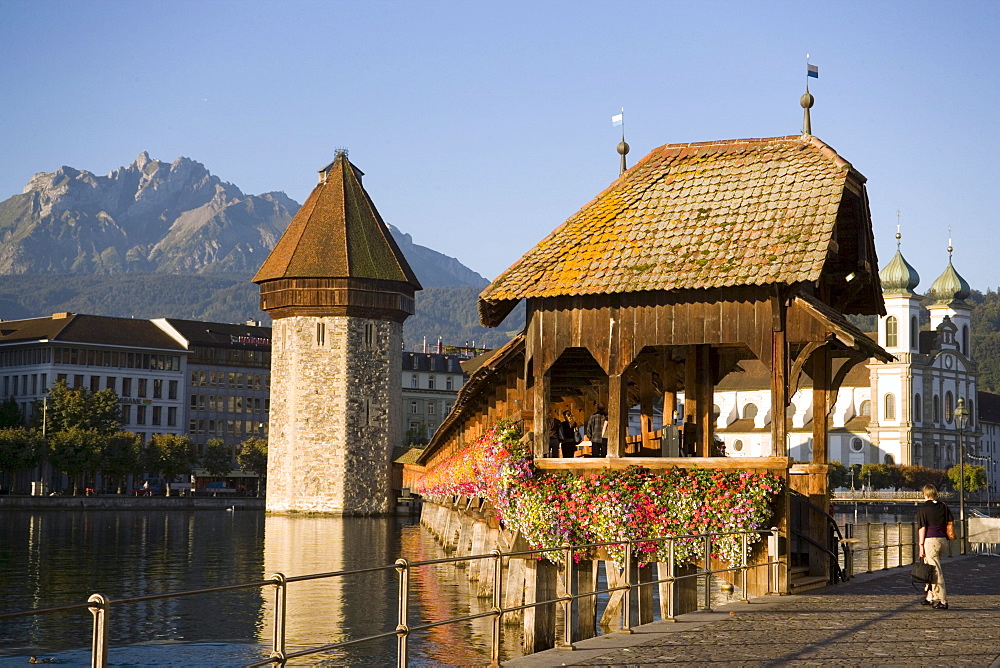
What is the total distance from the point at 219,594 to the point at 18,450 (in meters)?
56.6

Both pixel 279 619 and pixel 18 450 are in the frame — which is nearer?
pixel 279 619

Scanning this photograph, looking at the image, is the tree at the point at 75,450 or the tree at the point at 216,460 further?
the tree at the point at 216,460

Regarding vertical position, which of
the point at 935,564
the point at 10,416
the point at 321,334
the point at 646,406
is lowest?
the point at 935,564

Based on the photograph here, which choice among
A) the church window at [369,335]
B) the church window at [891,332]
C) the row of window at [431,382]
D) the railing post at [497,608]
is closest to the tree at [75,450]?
the church window at [369,335]

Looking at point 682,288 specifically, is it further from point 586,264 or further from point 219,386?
point 219,386

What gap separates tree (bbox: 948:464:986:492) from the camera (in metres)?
109

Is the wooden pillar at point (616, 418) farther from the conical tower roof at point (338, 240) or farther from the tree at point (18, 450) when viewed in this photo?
the tree at point (18, 450)

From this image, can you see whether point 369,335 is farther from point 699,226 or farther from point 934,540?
point 934,540

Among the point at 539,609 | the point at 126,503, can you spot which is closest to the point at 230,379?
the point at 126,503

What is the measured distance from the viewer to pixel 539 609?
19.9 m

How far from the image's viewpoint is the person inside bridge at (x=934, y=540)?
52.6ft

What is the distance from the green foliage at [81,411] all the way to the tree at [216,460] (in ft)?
32.3

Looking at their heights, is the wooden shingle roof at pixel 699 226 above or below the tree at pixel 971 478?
above

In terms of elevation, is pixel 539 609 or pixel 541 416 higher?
pixel 541 416
